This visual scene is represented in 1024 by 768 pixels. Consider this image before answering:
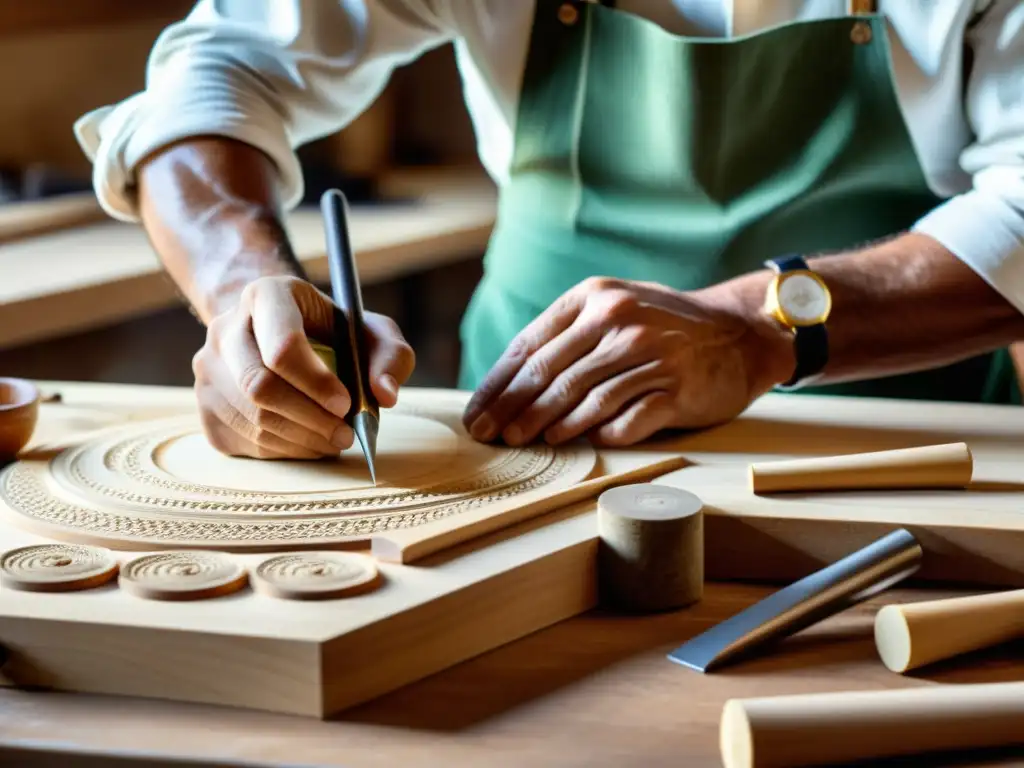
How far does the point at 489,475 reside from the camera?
107 centimetres

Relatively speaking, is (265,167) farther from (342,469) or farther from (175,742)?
(175,742)

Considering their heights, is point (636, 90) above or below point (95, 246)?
above

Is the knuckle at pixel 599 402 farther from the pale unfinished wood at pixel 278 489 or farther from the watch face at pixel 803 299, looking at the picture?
the watch face at pixel 803 299

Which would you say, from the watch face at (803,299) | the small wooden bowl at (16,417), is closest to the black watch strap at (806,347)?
the watch face at (803,299)

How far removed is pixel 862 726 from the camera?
2.23ft

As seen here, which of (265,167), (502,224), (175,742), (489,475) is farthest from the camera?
(502,224)

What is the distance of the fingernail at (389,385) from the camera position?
1119mm

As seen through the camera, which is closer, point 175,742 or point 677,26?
point 175,742

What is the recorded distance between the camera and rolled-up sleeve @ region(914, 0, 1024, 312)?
1.35m

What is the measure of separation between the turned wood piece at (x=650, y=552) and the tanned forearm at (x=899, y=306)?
488mm

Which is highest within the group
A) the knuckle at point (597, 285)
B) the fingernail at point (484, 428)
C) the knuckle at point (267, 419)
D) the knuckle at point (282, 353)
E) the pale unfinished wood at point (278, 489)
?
the knuckle at point (597, 285)

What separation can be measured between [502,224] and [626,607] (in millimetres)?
1030

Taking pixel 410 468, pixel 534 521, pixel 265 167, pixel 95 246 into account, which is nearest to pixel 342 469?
pixel 410 468

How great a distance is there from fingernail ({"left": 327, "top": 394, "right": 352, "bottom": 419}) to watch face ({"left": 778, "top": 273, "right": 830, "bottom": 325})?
1.67ft
